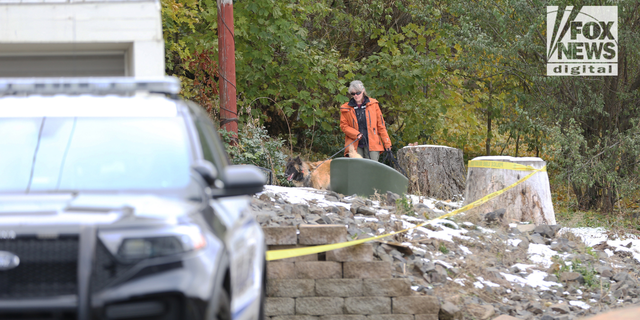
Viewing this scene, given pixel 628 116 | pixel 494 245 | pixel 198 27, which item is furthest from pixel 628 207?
pixel 198 27

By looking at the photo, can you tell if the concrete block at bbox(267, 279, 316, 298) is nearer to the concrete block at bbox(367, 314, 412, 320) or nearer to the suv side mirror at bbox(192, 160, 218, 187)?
the concrete block at bbox(367, 314, 412, 320)

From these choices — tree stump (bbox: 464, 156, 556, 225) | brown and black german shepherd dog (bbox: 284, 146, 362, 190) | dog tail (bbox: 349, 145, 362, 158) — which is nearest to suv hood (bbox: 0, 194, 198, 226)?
tree stump (bbox: 464, 156, 556, 225)

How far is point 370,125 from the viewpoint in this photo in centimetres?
1048

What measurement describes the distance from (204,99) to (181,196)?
10.1m

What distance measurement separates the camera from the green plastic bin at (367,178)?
8469 millimetres

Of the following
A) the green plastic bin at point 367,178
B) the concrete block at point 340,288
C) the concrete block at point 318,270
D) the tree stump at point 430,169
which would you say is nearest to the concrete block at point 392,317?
the concrete block at point 340,288

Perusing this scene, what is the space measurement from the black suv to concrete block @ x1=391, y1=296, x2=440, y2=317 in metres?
1.95

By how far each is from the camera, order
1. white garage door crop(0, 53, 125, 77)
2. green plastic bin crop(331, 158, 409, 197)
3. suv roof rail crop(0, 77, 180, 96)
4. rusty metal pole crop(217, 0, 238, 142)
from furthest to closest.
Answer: rusty metal pole crop(217, 0, 238, 142) < green plastic bin crop(331, 158, 409, 197) < white garage door crop(0, 53, 125, 77) < suv roof rail crop(0, 77, 180, 96)

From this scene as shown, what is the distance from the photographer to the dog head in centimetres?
992

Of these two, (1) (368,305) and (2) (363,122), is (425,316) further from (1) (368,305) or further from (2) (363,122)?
(2) (363,122)

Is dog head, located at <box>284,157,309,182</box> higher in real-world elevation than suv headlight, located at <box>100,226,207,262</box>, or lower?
lower

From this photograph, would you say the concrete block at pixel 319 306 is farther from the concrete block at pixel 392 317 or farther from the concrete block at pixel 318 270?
the concrete block at pixel 392 317

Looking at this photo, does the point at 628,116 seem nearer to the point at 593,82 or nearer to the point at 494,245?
the point at 593,82

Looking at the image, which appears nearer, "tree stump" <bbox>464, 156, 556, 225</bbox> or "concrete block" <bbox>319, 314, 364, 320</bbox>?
"concrete block" <bbox>319, 314, 364, 320</bbox>
